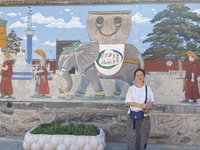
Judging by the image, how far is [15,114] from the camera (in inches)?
222

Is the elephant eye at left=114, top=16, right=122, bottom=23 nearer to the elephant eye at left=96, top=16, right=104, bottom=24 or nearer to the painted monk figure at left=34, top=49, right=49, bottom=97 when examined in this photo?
the elephant eye at left=96, top=16, right=104, bottom=24

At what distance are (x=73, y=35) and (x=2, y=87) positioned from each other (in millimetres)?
2218

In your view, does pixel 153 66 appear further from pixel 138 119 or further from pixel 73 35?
pixel 73 35

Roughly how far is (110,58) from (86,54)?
1.94 ft

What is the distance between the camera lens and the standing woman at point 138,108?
163 inches

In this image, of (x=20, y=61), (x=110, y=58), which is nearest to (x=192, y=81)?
(x=110, y=58)

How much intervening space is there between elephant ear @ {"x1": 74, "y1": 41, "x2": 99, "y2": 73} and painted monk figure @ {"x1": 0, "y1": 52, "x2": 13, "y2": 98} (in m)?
1.73

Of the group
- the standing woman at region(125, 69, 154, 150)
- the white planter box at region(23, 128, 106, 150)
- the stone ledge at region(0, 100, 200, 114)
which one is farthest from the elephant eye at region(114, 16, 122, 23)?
the white planter box at region(23, 128, 106, 150)

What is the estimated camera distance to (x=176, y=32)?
520cm

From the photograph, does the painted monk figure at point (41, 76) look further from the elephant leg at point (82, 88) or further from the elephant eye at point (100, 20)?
the elephant eye at point (100, 20)

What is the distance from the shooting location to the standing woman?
414 cm

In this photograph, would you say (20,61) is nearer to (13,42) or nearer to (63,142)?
(13,42)

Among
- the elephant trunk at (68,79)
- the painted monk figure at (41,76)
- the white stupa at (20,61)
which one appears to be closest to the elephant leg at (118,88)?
the elephant trunk at (68,79)

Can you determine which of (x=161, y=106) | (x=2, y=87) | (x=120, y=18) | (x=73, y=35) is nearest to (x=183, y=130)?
(x=161, y=106)
